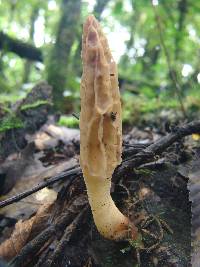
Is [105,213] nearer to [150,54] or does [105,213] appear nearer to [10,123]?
[10,123]

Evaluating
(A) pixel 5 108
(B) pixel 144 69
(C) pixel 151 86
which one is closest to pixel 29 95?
(A) pixel 5 108

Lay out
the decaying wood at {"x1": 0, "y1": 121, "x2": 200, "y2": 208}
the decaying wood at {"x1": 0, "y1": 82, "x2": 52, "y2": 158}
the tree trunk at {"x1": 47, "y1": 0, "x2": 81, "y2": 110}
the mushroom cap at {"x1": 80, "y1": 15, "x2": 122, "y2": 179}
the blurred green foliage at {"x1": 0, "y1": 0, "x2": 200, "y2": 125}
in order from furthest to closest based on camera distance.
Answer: the tree trunk at {"x1": 47, "y1": 0, "x2": 81, "y2": 110}, the blurred green foliage at {"x1": 0, "y1": 0, "x2": 200, "y2": 125}, the decaying wood at {"x1": 0, "y1": 82, "x2": 52, "y2": 158}, the decaying wood at {"x1": 0, "y1": 121, "x2": 200, "y2": 208}, the mushroom cap at {"x1": 80, "y1": 15, "x2": 122, "y2": 179}

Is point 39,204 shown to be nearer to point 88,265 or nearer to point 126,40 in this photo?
point 88,265

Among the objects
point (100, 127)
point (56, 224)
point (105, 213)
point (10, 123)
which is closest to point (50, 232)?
point (56, 224)

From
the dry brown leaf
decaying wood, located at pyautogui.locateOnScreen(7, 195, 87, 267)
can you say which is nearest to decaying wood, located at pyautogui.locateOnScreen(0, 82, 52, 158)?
the dry brown leaf

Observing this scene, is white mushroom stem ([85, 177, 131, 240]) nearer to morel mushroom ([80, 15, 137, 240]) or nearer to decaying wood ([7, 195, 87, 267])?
morel mushroom ([80, 15, 137, 240])

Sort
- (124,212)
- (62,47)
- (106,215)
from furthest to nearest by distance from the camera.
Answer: (62,47)
(124,212)
(106,215)

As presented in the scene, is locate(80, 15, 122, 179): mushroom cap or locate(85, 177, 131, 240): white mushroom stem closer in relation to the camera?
locate(80, 15, 122, 179): mushroom cap
